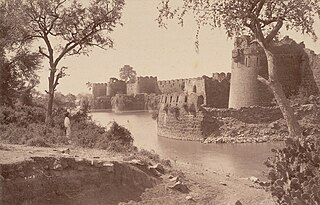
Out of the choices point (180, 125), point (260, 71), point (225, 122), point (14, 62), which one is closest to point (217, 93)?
point (260, 71)

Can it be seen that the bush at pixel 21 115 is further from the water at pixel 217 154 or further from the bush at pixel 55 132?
the water at pixel 217 154

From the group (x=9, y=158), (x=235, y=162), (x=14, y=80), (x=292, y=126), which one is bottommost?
(x=235, y=162)

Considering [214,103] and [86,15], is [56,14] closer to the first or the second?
[86,15]

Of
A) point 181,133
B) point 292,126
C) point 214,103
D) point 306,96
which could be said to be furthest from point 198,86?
point 292,126

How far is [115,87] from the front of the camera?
230 ft

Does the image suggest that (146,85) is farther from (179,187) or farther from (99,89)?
(179,187)

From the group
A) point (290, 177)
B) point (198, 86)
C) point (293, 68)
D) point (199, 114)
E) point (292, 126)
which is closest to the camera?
point (290, 177)

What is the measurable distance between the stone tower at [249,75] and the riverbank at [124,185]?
659 inches

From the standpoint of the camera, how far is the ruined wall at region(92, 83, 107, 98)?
7274 cm

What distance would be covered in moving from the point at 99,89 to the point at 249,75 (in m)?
48.8

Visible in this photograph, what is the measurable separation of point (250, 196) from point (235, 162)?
8.08m

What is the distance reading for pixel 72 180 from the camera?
9250 mm

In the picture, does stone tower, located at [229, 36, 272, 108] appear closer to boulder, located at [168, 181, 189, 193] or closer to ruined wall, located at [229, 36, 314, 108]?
ruined wall, located at [229, 36, 314, 108]

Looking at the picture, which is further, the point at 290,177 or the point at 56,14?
the point at 56,14
